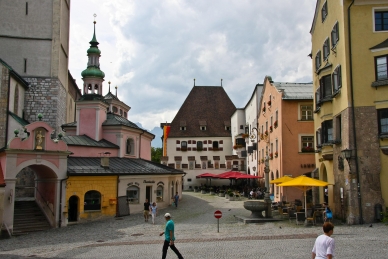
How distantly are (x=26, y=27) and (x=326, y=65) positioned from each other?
1089 inches

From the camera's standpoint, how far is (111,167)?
31234 mm

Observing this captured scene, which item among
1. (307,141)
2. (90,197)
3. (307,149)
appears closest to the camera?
(90,197)

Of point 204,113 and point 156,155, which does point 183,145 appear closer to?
point 204,113

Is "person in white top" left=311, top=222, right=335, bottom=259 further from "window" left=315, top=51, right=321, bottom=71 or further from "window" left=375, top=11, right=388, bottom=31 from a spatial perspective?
"window" left=315, top=51, right=321, bottom=71

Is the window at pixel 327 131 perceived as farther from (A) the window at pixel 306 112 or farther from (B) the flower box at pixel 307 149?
(A) the window at pixel 306 112

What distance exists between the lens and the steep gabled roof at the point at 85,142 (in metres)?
34.1

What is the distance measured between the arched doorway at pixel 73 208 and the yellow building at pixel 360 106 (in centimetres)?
1664

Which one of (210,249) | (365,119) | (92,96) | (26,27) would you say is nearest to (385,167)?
(365,119)

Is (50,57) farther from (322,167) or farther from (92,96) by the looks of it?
(322,167)

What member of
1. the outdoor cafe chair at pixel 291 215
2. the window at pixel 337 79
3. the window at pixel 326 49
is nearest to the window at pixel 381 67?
the window at pixel 337 79

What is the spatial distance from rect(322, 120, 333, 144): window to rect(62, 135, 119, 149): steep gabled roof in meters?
18.6

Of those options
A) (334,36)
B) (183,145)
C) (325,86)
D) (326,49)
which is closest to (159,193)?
(325,86)

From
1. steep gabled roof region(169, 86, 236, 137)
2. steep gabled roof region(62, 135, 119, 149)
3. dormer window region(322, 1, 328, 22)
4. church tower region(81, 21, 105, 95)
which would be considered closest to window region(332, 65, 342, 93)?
dormer window region(322, 1, 328, 22)

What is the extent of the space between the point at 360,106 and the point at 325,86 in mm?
3795
